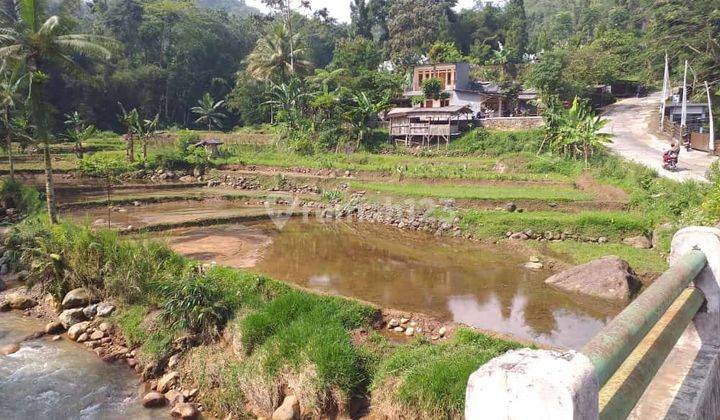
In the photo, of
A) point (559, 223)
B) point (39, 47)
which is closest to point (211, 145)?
point (39, 47)

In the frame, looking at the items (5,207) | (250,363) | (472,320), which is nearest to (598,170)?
(472,320)

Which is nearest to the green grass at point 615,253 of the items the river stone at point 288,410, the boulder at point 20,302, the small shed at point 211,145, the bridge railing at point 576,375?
the river stone at point 288,410

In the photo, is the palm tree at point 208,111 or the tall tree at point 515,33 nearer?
the palm tree at point 208,111

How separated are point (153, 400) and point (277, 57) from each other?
121 feet

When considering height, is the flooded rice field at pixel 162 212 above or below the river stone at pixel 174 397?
above

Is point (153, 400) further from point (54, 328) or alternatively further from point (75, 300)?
point (75, 300)

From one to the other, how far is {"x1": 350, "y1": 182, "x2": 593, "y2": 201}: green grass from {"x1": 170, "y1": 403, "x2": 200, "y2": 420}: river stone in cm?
1679

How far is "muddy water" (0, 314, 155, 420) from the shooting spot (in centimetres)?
844

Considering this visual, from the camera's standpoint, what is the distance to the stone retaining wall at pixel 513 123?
33.8 metres

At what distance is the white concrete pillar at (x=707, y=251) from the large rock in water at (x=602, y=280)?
10671 millimetres

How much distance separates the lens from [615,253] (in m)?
16.3

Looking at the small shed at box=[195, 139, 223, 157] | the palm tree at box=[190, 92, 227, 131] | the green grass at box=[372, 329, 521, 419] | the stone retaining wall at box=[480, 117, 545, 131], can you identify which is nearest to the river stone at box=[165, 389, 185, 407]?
the green grass at box=[372, 329, 521, 419]

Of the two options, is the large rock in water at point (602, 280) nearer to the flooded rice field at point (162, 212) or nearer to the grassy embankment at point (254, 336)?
the grassy embankment at point (254, 336)

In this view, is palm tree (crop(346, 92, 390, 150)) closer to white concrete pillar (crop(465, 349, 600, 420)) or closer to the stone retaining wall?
the stone retaining wall
